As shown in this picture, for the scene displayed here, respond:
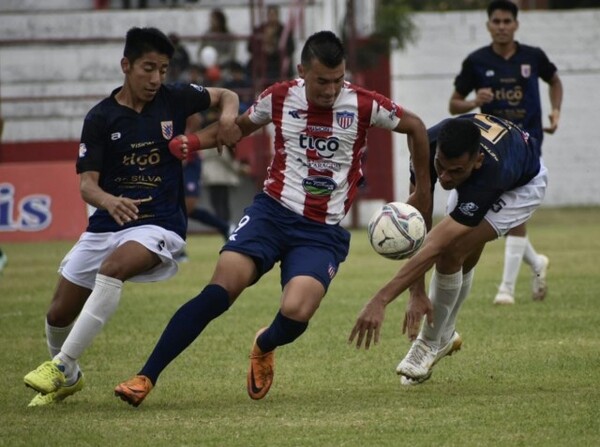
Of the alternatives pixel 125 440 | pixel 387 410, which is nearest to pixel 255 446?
pixel 125 440

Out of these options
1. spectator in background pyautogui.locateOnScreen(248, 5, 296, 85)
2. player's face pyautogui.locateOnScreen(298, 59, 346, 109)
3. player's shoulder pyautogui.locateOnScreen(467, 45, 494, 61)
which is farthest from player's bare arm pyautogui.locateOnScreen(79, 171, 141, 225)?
spectator in background pyautogui.locateOnScreen(248, 5, 296, 85)

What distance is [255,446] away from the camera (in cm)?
581

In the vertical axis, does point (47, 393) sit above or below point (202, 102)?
below

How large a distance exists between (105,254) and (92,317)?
1.36 feet

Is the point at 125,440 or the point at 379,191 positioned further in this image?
the point at 379,191

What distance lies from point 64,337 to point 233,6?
18.3m

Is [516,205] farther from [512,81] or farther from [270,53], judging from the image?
[270,53]

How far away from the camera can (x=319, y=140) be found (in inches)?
284

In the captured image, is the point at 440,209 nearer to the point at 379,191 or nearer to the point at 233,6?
the point at 379,191

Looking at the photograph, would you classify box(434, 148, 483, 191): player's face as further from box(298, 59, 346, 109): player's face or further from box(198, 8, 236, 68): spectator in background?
box(198, 8, 236, 68): spectator in background

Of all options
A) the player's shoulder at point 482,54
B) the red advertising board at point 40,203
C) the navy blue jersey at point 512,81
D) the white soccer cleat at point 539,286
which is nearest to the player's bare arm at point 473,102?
the navy blue jersey at point 512,81

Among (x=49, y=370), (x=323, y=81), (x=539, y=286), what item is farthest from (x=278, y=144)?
(x=539, y=286)

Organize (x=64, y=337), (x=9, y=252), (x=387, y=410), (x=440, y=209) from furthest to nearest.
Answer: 1. (x=440, y=209)
2. (x=9, y=252)
3. (x=64, y=337)
4. (x=387, y=410)

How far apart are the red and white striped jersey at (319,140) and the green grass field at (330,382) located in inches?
41.1
